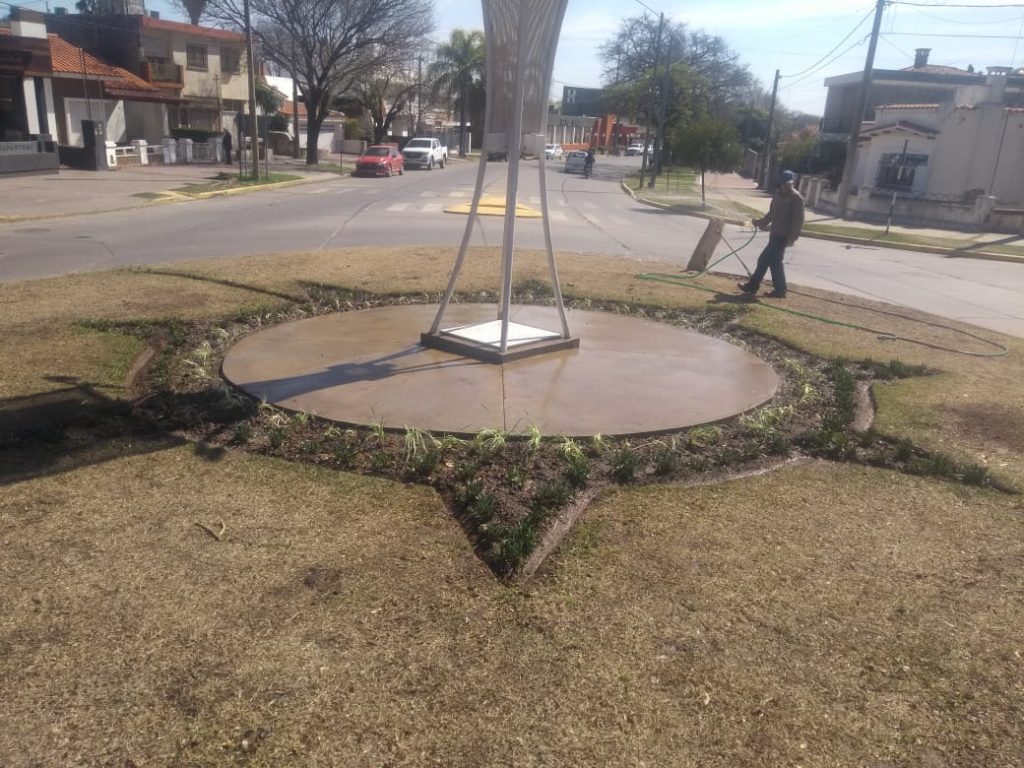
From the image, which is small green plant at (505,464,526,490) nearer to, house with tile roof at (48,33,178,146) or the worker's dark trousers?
the worker's dark trousers

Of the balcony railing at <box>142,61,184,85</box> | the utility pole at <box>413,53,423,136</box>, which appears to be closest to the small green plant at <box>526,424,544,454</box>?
the balcony railing at <box>142,61,184,85</box>

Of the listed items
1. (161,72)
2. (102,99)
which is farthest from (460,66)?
(102,99)

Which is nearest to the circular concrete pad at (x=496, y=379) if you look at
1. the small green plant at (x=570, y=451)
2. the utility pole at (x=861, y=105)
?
the small green plant at (x=570, y=451)

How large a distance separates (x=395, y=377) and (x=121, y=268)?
21.2ft

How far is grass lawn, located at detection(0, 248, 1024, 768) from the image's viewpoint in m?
2.74

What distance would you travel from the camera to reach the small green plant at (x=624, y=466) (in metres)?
4.83

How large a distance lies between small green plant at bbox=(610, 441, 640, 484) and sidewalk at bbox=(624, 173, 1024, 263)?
707 inches

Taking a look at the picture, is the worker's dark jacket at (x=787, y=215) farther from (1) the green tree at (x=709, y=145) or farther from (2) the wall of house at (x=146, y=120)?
(2) the wall of house at (x=146, y=120)

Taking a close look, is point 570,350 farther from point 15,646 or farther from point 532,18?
point 15,646

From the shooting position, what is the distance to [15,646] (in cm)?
307

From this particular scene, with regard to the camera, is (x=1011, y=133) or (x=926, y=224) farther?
(x=1011, y=133)

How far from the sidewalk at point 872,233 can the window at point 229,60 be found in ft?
77.6

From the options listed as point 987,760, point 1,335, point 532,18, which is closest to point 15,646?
point 987,760

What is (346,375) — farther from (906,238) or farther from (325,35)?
(325,35)
